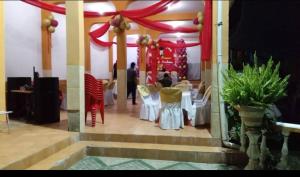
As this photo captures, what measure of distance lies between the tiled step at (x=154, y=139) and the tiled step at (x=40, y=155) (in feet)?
1.09

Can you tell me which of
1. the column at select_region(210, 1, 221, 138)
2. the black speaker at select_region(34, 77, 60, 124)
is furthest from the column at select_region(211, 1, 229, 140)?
the black speaker at select_region(34, 77, 60, 124)

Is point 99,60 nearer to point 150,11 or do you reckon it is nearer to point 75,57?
point 150,11

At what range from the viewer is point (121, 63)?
9.01 meters

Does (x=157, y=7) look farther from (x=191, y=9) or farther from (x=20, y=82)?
(x=191, y=9)

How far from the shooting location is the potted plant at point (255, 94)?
12.3 ft

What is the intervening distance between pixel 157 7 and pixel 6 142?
4.05 meters

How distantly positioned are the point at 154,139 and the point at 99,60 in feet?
29.5

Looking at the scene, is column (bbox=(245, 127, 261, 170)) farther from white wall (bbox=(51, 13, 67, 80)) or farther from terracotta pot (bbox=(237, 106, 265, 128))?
white wall (bbox=(51, 13, 67, 80))

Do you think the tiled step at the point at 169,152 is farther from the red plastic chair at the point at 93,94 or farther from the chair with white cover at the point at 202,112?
the chair with white cover at the point at 202,112

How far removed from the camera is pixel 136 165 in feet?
15.3

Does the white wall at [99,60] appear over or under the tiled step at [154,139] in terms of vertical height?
over

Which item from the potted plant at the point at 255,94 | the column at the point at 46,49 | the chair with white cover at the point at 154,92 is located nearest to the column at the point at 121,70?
the chair with white cover at the point at 154,92

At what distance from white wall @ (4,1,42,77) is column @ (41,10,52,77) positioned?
0.12 meters

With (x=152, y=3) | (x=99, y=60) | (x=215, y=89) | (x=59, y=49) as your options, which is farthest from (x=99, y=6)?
(x=215, y=89)
